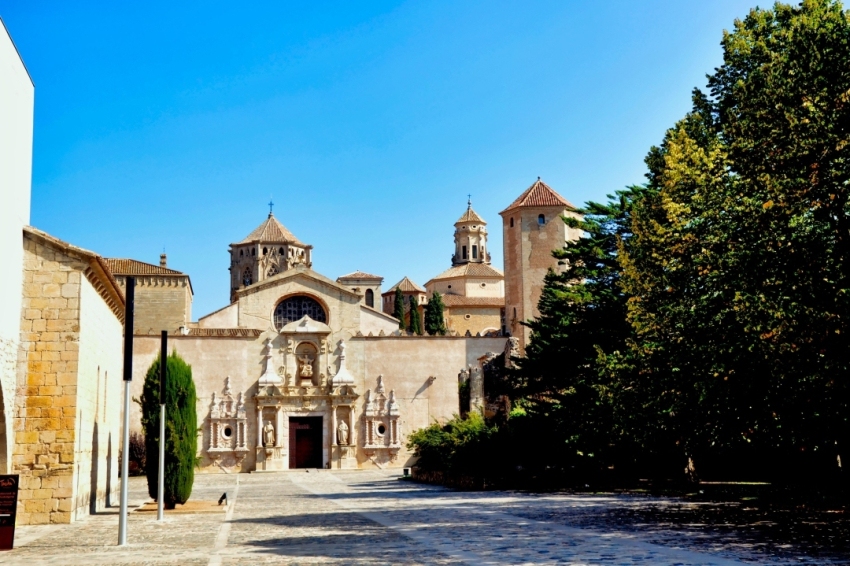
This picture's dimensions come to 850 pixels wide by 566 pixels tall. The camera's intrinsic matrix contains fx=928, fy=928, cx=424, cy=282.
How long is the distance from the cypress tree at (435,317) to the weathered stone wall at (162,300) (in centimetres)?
2473

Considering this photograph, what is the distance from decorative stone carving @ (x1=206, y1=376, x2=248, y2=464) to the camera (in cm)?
4781

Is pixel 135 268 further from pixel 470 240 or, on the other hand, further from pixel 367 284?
pixel 470 240

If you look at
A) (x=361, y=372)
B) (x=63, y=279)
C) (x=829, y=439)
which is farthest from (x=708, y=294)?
(x=361, y=372)

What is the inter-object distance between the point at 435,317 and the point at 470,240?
24564 millimetres

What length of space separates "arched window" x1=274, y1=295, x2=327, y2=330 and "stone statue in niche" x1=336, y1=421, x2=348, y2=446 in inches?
243

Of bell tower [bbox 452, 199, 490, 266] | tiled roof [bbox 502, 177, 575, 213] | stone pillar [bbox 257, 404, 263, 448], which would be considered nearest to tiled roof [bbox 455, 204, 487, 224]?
bell tower [bbox 452, 199, 490, 266]

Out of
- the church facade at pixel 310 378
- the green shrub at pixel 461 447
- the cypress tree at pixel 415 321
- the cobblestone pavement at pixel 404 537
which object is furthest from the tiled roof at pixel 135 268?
the cobblestone pavement at pixel 404 537

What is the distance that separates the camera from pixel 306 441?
166ft

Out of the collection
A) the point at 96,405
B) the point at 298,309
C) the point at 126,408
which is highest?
the point at 298,309

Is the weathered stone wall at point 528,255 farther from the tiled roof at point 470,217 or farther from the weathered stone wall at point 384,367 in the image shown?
the tiled roof at point 470,217

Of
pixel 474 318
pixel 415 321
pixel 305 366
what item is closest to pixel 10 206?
pixel 305 366

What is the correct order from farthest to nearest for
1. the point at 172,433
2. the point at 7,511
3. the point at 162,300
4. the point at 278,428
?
the point at 162,300 < the point at 278,428 < the point at 172,433 < the point at 7,511

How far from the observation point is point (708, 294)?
51.8 ft

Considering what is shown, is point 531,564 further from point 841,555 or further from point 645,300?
point 645,300
